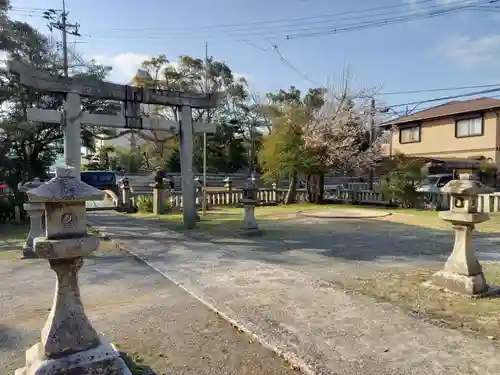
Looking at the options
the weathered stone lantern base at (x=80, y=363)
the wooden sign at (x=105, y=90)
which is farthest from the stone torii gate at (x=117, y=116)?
the weathered stone lantern base at (x=80, y=363)

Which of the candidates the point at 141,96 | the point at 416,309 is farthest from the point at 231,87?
the point at 416,309

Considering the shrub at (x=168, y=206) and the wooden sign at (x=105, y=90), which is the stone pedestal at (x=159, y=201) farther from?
the wooden sign at (x=105, y=90)

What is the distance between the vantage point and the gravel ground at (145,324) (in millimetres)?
2734

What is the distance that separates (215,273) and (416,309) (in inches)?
101

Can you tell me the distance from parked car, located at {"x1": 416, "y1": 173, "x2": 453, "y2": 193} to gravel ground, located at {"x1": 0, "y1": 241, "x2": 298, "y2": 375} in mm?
12872

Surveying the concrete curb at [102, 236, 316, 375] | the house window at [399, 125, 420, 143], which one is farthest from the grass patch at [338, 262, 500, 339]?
the house window at [399, 125, 420, 143]

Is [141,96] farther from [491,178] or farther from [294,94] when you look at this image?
[294,94]

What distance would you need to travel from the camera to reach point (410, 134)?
957 inches

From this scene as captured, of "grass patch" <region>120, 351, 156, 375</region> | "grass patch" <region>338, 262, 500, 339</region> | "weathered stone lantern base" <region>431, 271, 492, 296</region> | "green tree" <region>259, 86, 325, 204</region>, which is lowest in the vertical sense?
"grass patch" <region>338, 262, 500, 339</region>

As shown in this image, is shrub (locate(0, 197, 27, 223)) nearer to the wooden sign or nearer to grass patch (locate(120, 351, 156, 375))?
the wooden sign

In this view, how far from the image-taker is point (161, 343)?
3.05 m

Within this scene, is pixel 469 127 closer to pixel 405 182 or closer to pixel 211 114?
pixel 405 182

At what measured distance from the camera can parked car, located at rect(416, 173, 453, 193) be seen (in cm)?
1501

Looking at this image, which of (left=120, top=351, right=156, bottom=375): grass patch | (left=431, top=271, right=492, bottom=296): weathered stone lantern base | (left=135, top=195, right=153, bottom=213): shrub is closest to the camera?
(left=120, top=351, right=156, bottom=375): grass patch
